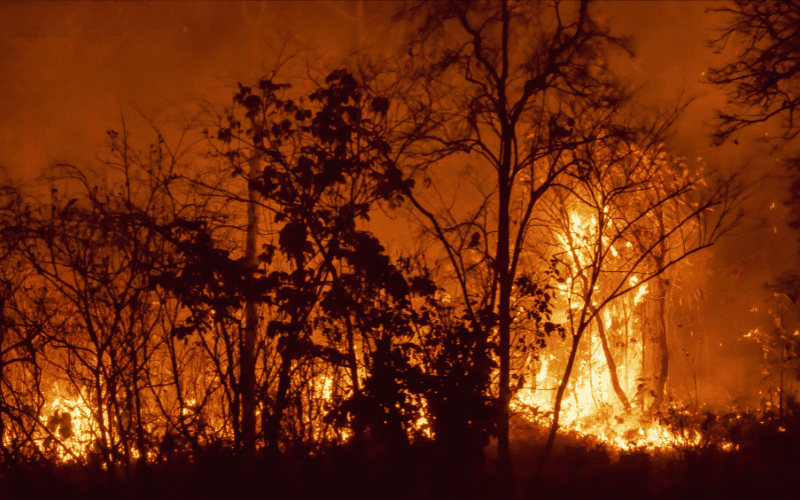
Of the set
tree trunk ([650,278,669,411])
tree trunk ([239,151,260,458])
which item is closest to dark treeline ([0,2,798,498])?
tree trunk ([239,151,260,458])

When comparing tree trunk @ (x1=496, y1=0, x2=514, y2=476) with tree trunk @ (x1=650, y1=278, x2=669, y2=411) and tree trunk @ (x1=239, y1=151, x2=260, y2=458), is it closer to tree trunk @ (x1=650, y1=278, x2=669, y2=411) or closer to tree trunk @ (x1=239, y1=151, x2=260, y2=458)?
tree trunk @ (x1=239, y1=151, x2=260, y2=458)

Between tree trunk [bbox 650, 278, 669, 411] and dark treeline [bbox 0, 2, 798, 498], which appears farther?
tree trunk [bbox 650, 278, 669, 411]

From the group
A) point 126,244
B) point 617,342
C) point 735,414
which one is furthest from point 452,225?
point 617,342

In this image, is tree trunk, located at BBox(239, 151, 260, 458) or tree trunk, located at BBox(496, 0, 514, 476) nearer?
tree trunk, located at BBox(239, 151, 260, 458)

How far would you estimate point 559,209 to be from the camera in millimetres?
8836

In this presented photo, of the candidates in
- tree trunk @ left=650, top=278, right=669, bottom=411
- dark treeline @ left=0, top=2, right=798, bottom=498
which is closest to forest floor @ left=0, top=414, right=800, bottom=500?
dark treeline @ left=0, top=2, right=798, bottom=498

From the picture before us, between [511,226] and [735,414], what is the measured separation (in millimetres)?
4115

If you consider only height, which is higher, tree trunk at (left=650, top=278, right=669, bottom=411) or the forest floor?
tree trunk at (left=650, top=278, right=669, bottom=411)

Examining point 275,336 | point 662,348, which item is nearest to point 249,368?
A: point 275,336

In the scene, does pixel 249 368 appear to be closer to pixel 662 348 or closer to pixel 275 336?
pixel 275 336

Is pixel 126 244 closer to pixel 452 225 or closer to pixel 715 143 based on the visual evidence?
pixel 452 225

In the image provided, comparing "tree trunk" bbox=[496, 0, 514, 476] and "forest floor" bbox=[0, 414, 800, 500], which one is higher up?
"tree trunk" bbox=[496, 0, 514, 476]

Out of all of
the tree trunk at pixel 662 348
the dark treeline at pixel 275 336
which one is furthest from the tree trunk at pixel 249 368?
the tree trunk at pixel 662 348

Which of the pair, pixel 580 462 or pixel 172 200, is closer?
pixel 172 200
